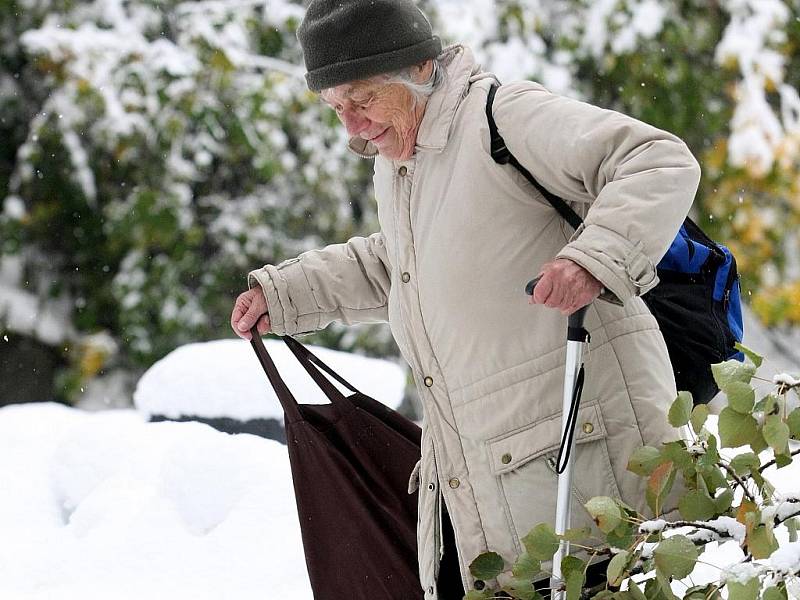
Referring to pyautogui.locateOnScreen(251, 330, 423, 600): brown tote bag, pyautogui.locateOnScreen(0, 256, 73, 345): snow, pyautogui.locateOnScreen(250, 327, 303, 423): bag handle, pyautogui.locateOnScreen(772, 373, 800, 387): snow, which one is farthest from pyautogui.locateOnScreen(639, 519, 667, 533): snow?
pyautogui.locateOnScreen(0, 256, 73, 345): snow

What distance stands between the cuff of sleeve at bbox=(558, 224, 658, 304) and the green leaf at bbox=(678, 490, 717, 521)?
0.26 m

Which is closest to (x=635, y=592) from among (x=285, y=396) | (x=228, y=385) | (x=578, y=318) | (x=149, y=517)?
(x=578, y=318)

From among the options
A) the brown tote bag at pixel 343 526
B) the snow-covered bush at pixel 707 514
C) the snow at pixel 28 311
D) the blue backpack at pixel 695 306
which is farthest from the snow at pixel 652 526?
the snow at pixel 28 311

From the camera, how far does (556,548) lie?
1.30m

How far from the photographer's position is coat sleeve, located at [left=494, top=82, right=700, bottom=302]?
4.17 ft

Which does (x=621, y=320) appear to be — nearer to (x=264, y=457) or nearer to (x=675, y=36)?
(x=264, y=457)

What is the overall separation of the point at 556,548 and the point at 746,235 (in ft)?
17.8

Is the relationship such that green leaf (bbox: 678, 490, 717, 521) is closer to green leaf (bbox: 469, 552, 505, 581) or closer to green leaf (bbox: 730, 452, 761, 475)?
green leaf (bbox: 730, 452, 761, 475)

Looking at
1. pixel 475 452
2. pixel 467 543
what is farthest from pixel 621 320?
pixel 467 543

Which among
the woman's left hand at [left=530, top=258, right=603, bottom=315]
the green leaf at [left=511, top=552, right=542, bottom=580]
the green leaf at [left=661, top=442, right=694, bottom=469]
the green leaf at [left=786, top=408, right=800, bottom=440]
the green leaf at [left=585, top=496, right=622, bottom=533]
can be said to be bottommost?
the green leaf at [left=511, top=552, right=542, bottom=580]

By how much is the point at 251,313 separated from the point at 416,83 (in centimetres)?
53

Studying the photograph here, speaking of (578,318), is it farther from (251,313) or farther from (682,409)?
(251,313)

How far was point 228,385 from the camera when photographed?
3.27m

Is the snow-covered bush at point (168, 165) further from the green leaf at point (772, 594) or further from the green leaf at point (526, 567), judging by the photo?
the green leaf at point (772, 594)
